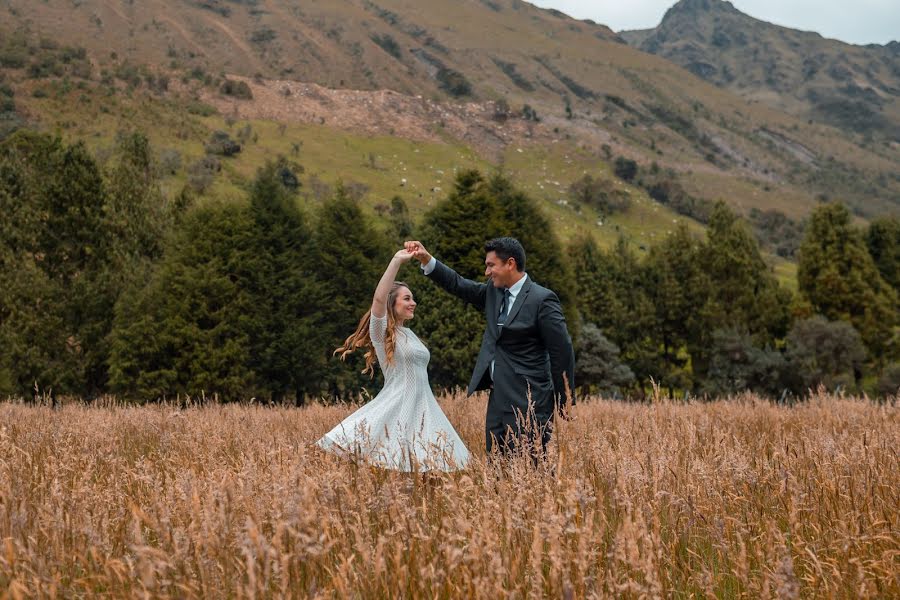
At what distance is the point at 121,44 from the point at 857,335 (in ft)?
387

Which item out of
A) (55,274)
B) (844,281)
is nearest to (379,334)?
(55,274)

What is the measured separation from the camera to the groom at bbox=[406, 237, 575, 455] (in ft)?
16.3

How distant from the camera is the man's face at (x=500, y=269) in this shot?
527 centimetres

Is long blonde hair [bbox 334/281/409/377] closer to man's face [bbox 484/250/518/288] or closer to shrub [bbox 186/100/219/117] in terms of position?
man's face [bbox 484/250/518/288]

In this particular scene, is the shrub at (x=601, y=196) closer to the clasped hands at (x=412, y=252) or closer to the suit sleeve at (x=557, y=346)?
the clasped hands at (x=412, y=252)

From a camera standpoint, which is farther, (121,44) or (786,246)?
(121,44)

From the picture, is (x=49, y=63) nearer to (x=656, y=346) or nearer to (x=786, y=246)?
(x=656, y=346)

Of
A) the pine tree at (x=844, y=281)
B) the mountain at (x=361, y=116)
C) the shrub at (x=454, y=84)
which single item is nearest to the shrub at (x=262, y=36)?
the mountain at (x=361, y=116)

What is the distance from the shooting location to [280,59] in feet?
471

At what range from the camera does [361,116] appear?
111250 mm

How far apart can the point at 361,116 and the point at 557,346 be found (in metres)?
112

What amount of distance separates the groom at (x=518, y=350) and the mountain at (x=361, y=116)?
2825 centimetres

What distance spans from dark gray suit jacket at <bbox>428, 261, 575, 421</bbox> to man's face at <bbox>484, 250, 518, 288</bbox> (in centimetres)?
15

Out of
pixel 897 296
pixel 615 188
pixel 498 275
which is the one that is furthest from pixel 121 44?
pixel 498 275
